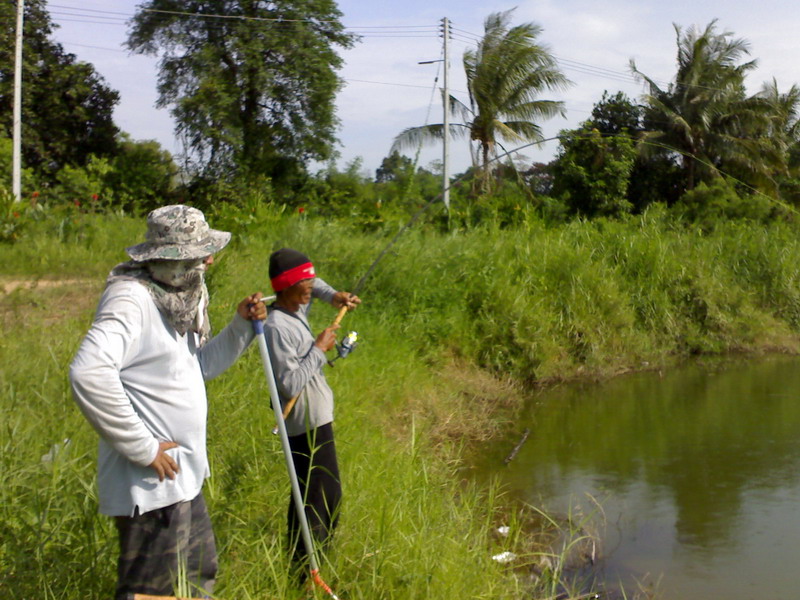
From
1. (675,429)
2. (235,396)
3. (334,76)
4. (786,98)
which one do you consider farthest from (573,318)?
(786,98)

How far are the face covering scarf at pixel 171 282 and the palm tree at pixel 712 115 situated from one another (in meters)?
20.1

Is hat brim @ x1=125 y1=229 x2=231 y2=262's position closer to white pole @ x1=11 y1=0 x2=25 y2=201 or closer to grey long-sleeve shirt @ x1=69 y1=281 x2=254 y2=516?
grey long-sleeve shirt @ x1=69 y1=281 x2=254 y2=516

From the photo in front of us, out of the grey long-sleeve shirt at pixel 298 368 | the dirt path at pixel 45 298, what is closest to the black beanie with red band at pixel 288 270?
the grey long-sleeve shirt at pixel 298 368

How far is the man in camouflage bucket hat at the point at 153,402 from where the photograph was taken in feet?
6.98

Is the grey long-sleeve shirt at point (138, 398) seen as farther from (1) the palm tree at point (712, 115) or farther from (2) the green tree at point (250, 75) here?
(1) the palm tree at point (712, 115)

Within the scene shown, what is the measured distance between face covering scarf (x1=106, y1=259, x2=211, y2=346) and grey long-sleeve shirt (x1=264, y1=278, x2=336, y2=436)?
2.41 feet

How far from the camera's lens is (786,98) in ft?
86.1

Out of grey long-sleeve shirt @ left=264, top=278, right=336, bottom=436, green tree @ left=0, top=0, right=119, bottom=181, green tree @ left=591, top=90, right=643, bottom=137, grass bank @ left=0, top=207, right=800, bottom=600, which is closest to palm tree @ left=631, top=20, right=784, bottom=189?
green tree @ left=591, top=90, right=643, bottom=137

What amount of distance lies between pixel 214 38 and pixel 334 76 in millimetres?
2558

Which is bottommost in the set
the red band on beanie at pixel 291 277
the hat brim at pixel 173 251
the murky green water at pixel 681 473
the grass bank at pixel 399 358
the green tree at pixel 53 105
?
the murky green water at pixel 681 473

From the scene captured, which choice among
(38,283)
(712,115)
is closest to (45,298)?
(38,283)

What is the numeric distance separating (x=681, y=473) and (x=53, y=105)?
16307 millimetres

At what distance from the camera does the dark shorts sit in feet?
7.46

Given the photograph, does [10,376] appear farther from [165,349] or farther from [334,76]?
[334,76]
